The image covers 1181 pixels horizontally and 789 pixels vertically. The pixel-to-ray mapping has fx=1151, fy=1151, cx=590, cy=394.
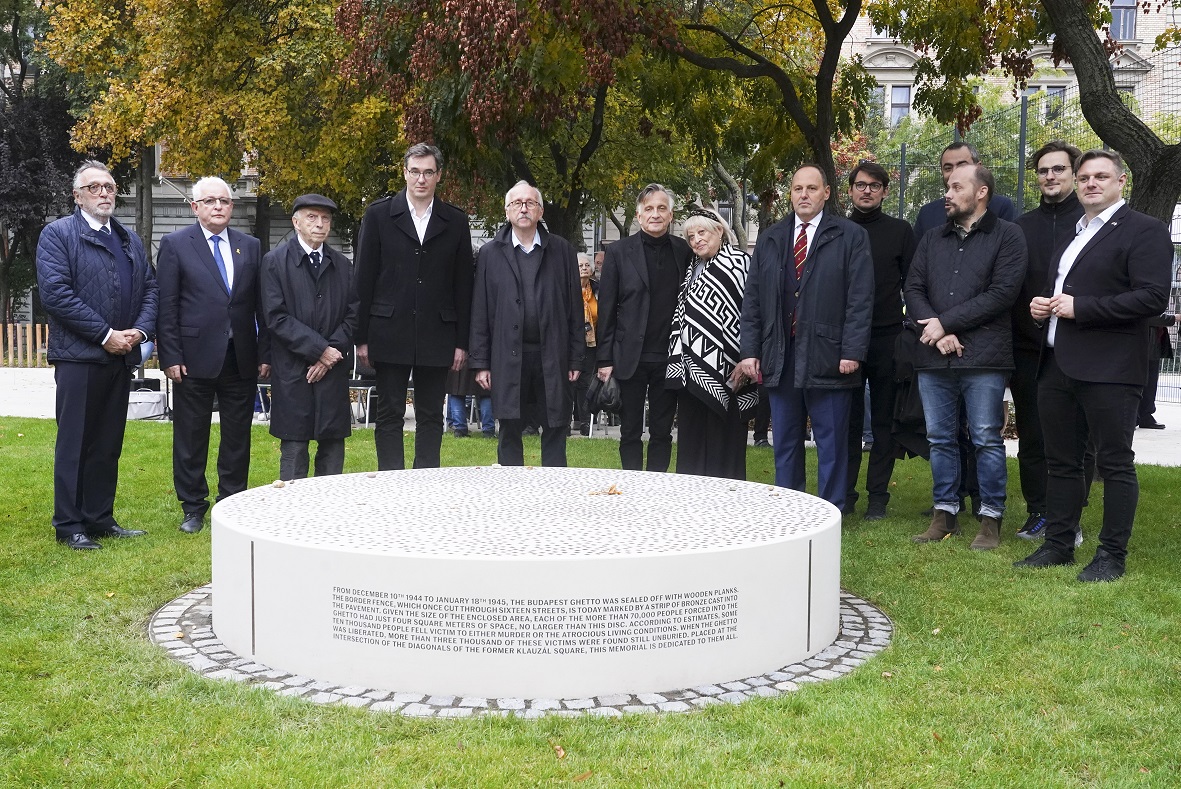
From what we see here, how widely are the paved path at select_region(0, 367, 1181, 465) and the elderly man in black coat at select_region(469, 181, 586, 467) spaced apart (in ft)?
20.5

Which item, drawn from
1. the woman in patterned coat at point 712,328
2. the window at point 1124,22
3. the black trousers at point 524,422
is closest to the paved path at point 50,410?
the woman in patterned coat at point 712,328

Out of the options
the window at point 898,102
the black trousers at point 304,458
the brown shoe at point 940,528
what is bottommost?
the brown shoe at point 940,528

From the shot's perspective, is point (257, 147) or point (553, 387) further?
point (257, 147)

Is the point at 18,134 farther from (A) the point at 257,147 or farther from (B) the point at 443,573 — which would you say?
(B) the point at 443,573

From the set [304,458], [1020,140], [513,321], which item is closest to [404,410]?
[304,458]

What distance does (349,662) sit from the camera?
4344 mm

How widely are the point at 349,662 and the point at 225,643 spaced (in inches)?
32.7

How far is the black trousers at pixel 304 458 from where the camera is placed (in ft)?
24.3

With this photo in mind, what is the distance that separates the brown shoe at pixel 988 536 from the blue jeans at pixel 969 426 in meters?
0.04


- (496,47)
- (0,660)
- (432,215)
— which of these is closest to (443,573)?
(0,660)

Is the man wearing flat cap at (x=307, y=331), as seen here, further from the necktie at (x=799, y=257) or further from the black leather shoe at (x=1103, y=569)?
the black leather shoe at (x=1103, y=569)

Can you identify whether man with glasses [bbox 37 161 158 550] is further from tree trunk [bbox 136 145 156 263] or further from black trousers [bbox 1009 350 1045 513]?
tree trunk [bbox 136 145 156 263]

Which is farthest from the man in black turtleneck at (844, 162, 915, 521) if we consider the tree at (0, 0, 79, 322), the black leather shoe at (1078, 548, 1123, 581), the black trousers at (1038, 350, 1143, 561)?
the tree at (0, 0, 79, 322)

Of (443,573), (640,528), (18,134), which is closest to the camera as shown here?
(443,573)
